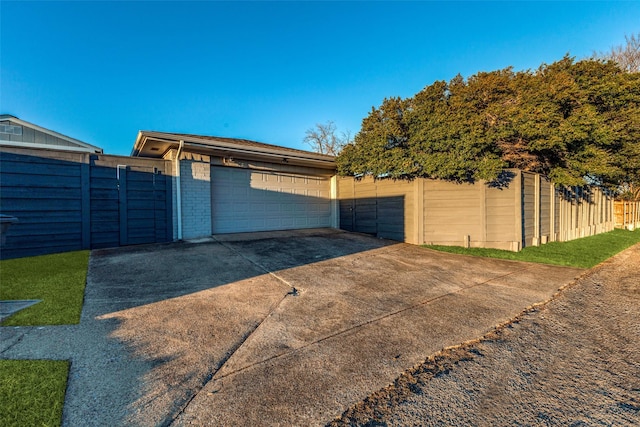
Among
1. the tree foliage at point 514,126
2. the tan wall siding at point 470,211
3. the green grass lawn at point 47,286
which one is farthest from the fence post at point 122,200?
the tan wall siding at point 470,211

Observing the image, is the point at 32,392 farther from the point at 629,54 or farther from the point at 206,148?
the point at 629,54

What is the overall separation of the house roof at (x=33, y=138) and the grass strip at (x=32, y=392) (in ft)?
37.9

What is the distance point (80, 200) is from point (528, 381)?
8.78m

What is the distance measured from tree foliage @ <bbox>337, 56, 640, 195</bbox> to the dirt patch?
527cm

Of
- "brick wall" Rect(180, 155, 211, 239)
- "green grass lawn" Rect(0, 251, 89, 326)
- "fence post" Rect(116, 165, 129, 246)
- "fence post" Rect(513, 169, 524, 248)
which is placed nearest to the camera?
"green grass lawn" Rect(0, 251, 89, 326)

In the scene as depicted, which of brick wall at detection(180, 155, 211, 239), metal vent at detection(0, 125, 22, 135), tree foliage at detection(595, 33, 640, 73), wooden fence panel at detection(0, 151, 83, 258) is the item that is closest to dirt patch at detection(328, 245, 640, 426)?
brick wall at detection(180, 155, 211, 239)

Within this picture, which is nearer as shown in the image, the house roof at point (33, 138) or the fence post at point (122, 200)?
the fence post at point (122, 200)

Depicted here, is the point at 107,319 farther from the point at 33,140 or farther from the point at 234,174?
the point at 33,140

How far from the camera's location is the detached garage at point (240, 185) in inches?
305

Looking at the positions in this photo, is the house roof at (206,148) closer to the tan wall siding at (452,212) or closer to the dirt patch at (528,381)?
the tan wall siding at (452,212)

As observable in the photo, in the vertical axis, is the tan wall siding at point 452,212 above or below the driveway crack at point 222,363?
above

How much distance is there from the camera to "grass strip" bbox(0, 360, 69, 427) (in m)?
1.50

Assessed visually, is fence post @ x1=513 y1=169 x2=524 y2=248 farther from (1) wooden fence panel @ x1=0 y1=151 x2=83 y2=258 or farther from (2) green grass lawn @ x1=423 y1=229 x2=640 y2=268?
(1) wooden fence panel @ x1=0 y1=151 x2=83 y2=258

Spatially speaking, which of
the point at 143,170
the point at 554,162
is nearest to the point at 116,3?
the point at 143,170
